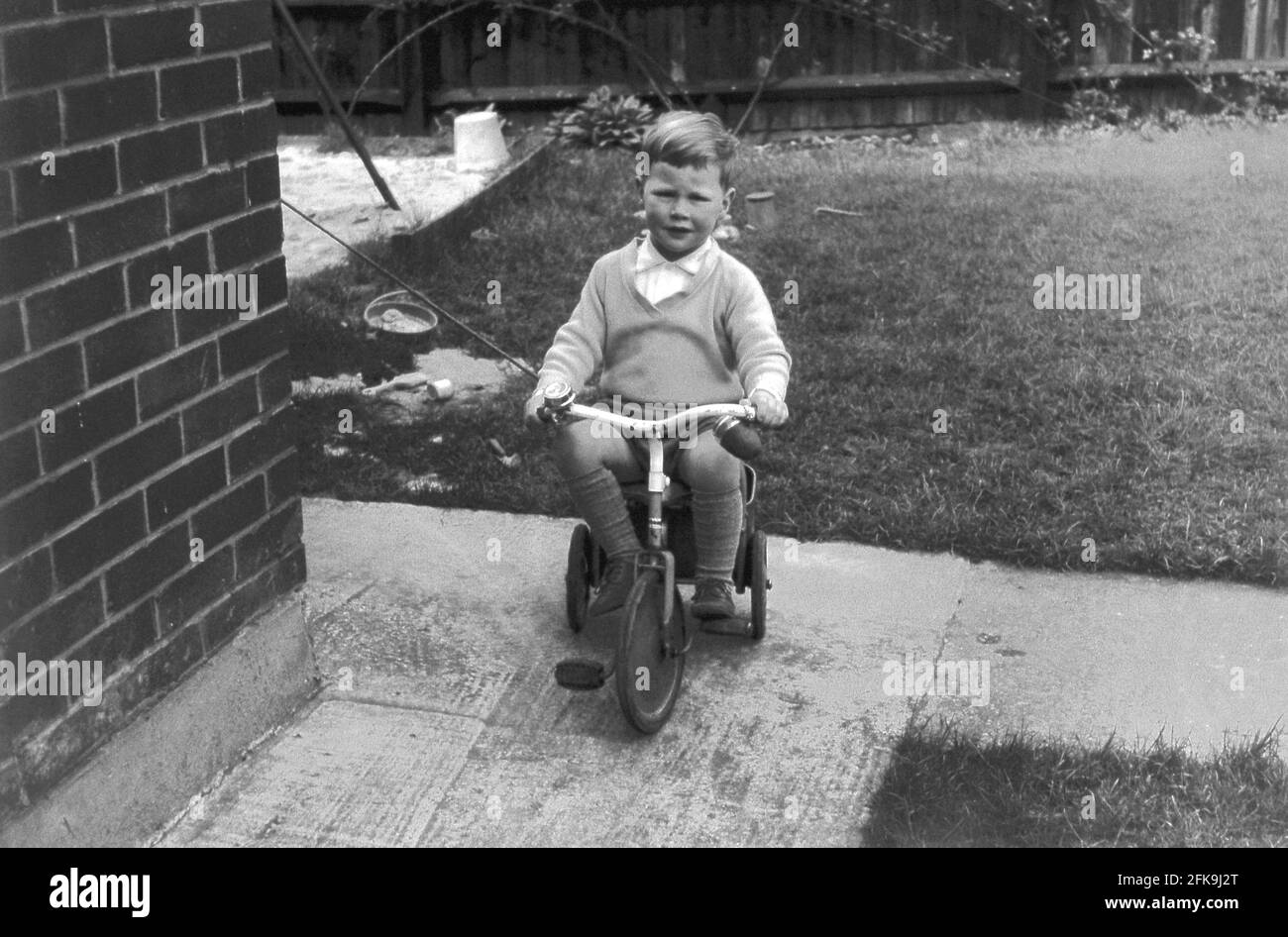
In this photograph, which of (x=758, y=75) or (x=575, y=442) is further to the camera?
(x=758, y=75)

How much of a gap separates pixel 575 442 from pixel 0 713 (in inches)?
59.6

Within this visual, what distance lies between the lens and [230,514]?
3.66 meters

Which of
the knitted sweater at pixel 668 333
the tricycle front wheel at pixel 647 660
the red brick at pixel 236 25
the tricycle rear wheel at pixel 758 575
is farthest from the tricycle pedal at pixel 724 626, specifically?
the red brick at pixel 236 25

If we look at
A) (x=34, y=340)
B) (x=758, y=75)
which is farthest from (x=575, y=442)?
(x=758, y=75)

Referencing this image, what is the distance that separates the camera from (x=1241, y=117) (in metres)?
11.0

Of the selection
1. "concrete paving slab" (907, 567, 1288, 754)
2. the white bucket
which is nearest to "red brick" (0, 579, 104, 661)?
"concrete paving slab" (907, 567, 1288, 754)

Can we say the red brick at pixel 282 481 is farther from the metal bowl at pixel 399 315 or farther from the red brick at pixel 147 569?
the metal bowl at pixel 399 315

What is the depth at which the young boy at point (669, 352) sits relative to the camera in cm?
394

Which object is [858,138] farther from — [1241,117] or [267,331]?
[267,331]

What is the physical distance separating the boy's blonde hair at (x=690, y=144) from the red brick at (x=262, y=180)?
0.86 m

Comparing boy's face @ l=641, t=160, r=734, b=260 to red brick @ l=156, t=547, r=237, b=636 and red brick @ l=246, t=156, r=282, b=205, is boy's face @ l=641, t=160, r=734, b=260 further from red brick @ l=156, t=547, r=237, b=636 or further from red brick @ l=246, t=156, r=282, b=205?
red brick @ l=156, t=547, r=237, b=636

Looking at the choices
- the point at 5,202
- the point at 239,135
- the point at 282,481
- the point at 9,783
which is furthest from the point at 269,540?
the point at 5,202

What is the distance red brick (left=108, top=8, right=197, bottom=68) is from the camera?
3084 mm

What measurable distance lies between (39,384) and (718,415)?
4.76 feet
